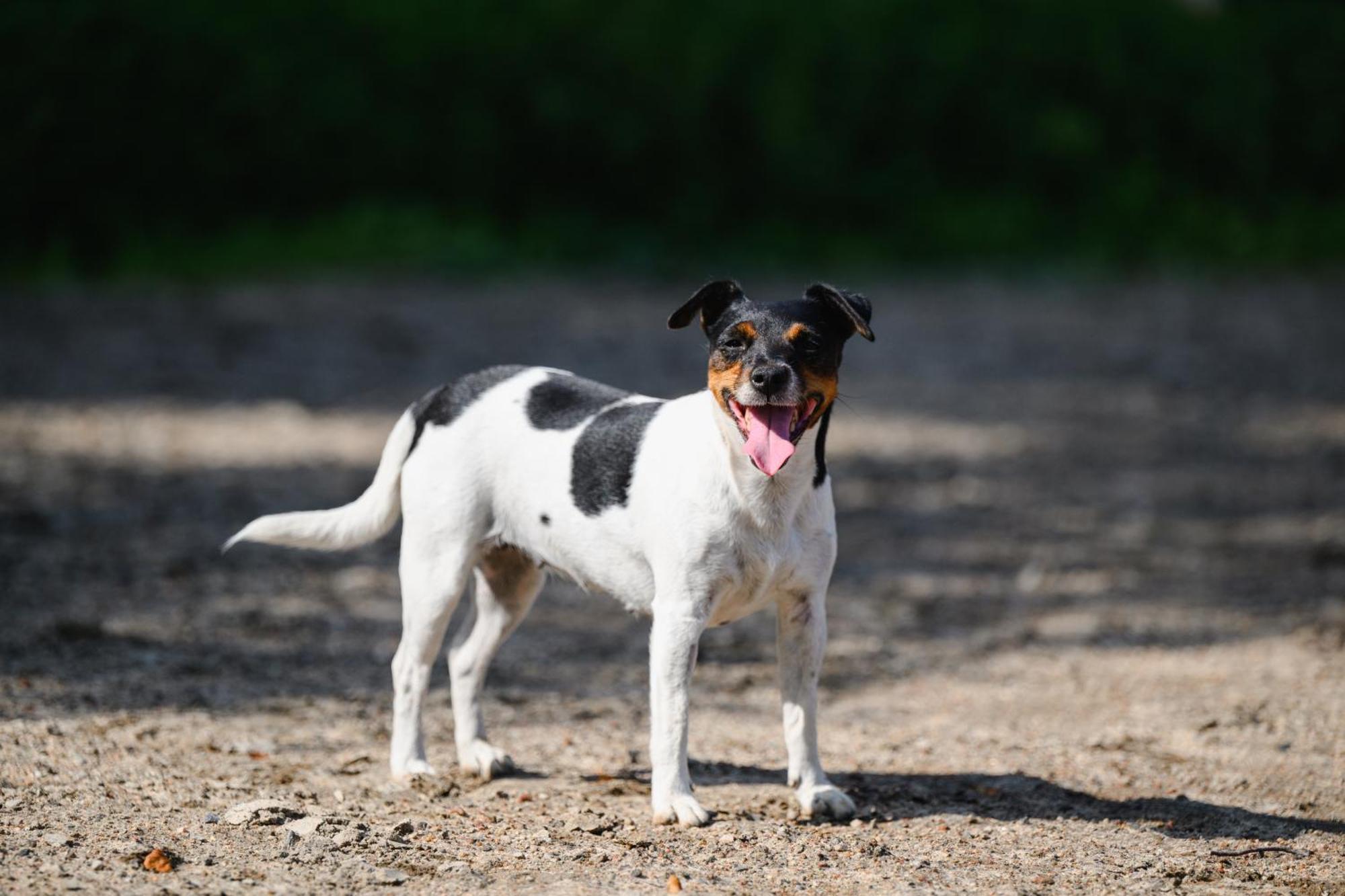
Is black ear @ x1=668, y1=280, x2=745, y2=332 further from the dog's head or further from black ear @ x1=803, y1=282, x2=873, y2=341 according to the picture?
black ear @ x1=803, y1=282, x2=873, y2=341

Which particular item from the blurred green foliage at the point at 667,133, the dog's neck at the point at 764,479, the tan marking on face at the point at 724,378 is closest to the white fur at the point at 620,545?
the dog's neck at the point at 764,479

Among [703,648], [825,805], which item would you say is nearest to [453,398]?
[825,805]

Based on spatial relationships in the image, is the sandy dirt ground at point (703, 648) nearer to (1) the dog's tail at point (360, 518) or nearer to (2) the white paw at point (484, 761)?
(2) the white paw at point (484, 761)

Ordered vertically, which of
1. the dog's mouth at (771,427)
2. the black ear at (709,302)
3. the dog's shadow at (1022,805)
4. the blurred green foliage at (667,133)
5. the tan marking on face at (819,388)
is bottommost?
the dog's shadow at (1022,805)

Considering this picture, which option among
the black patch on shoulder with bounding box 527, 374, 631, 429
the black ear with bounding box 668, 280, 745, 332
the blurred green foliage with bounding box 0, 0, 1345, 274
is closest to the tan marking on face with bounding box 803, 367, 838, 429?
the black ear with bounding box 668, 280, 745, 332

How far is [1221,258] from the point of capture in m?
19.7

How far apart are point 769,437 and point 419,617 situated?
1.43 metres

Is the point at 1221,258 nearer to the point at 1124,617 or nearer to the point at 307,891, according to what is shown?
the point at 1124,617

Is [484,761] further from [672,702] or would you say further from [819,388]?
[819,388]

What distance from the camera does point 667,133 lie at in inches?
738

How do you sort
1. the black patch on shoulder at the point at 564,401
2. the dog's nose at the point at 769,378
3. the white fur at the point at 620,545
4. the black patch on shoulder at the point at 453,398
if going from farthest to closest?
the black patch on shoulder at the point at 453,398 → the black patch on shoulder at the point at 564,401 → the white fur at the point at 620,545 → the dog's nose at the point at 769,378

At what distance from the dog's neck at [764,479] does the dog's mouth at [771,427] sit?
8 cm

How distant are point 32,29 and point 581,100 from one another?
6567mm

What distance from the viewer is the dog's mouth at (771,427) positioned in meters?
4.39
